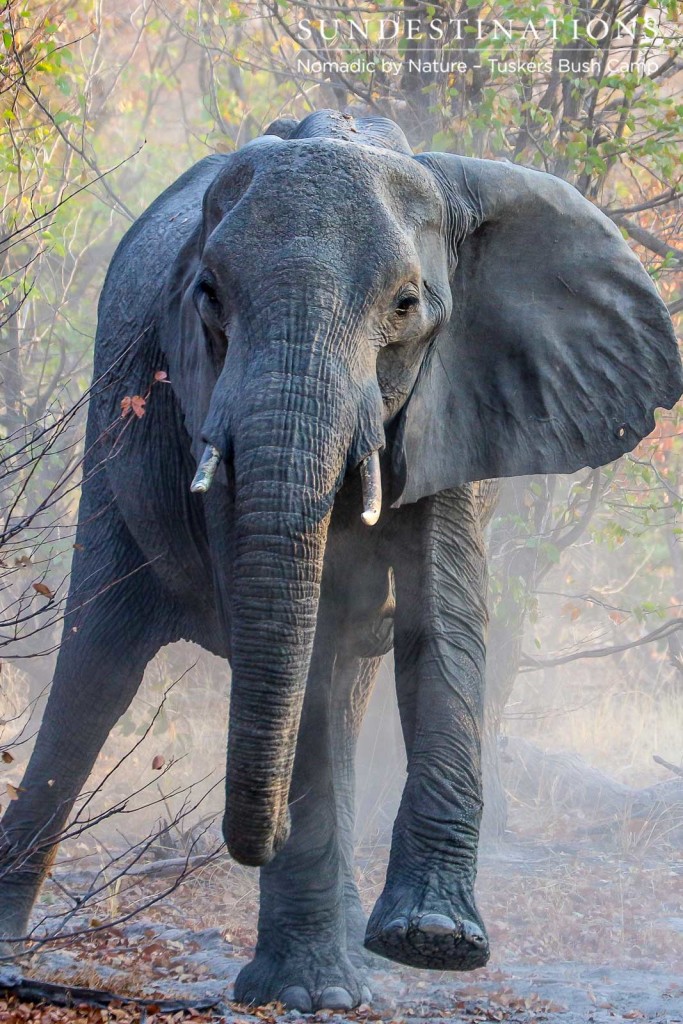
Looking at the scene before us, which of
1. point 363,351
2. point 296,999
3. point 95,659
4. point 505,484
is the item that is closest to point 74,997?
point 296,999

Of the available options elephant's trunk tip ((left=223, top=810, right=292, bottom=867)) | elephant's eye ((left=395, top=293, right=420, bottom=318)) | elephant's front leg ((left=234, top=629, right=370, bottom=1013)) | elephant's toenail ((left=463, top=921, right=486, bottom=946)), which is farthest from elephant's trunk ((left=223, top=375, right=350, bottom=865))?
elephant's front leg ((left=234, top=629, right=370, bottom=1013))

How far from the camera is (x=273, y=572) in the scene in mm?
3479

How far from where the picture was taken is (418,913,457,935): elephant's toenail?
3.80 metres

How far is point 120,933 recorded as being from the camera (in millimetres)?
5703

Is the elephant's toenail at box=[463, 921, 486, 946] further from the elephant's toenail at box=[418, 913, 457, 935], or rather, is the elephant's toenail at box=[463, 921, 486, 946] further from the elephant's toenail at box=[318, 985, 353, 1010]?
the elephant's toenail at box=[318, 985, 353, 1010]

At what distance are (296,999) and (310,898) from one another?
308mm

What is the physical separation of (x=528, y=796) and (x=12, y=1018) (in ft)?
18.2

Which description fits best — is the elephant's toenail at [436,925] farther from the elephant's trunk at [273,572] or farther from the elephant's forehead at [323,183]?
the elephant's forehead at [323,183]

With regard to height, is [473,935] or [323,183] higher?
[323,183]

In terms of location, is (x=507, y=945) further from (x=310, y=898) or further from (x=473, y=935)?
(x=473, y=935)

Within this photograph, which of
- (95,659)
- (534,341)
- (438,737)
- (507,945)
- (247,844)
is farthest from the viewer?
(507,945)

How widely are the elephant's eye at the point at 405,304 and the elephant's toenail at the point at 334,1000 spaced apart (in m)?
2.19

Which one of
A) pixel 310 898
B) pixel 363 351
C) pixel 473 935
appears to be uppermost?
pixel 363 351

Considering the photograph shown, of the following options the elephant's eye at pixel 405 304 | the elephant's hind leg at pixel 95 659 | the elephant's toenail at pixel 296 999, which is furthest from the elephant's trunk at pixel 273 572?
the elephant's hind leg at pixel 95 659
